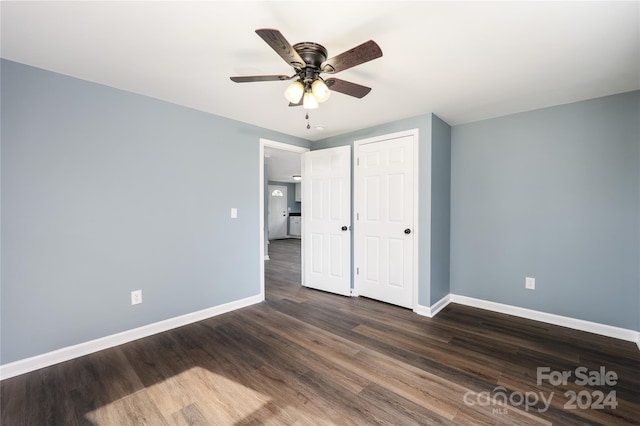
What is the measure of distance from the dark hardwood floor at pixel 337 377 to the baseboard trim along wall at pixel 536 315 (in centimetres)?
10

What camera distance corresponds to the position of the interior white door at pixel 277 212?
32.5 feet

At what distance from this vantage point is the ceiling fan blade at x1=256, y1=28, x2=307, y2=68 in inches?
49.6

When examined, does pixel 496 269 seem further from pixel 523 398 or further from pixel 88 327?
pixel 88 327

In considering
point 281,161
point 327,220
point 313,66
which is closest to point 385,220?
point 327,220

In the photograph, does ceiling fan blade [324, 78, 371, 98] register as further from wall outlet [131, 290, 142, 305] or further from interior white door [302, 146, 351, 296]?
wall outlet [131, 290, 142, 305]

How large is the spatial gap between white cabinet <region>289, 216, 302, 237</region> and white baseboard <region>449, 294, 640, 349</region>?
7125 mm

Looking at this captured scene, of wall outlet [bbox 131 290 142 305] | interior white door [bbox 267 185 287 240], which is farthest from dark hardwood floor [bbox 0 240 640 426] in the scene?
interior white door [bbox 267 185 287 240]

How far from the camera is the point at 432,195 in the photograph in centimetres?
309

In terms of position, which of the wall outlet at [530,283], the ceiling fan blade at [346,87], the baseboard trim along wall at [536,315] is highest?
the ceiling fan blade at [346,87]

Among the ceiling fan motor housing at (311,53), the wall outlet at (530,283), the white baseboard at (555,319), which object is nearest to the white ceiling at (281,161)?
the ceiling fan motor housing at (311,53)

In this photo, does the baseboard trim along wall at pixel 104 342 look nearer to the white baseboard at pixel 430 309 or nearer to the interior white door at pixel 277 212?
the white baseboard at pixel 430 309

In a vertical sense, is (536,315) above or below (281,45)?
below

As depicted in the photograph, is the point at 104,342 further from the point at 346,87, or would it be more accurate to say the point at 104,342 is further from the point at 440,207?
the point at 440,207

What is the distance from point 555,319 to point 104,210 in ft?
15.0
